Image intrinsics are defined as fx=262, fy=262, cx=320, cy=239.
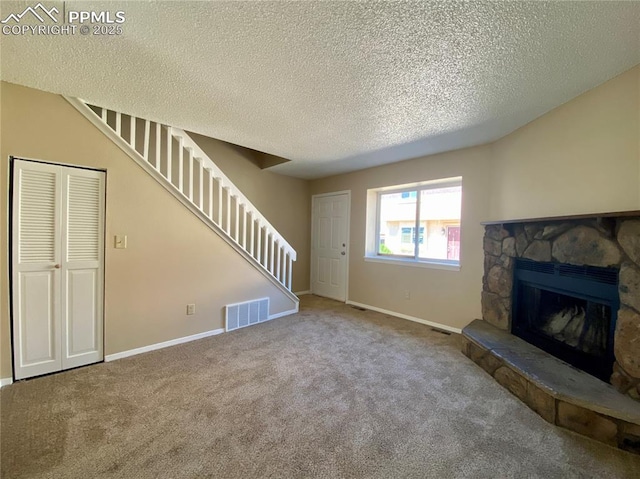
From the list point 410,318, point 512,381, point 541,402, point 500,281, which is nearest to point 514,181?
point 500,281

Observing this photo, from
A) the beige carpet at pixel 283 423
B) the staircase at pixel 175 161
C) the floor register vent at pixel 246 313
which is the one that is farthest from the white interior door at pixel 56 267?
the floor register vent at pixel 246 313

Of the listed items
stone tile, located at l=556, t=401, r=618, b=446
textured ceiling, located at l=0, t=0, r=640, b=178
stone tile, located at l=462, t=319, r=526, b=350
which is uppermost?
textured ceiling, located at l=0, t=0, r=640, b=178

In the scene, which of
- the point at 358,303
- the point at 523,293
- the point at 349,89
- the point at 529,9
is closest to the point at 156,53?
the point at 349,89

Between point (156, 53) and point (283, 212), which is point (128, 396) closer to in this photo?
point (156, 53)

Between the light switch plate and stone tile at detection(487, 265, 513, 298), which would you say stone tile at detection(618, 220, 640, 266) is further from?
the light switch plate

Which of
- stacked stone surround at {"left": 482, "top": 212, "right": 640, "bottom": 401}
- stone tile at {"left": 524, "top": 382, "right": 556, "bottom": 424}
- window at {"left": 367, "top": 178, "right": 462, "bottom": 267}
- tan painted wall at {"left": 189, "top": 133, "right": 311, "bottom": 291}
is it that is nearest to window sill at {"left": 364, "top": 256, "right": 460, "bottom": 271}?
window at {"left": 367, "top": 178, "right": 462, "bottom": 267}

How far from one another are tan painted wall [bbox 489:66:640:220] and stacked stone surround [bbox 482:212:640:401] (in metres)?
0.15

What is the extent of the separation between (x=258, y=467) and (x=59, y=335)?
2136mm

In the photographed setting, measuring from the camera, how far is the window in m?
3.52

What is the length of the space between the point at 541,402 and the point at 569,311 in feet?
2.94

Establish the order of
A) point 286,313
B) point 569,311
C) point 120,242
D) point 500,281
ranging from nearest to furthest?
point 569,311 → point 120,242 → point 500,281 → point 286,313

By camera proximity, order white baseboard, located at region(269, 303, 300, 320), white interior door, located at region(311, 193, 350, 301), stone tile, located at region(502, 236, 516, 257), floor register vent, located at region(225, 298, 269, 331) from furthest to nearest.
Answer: white interior door, located at region(311, 193, 350, 301) < white baseboard, located at region(269, 303, 300, 320) < floor register vent, located at region(225, 298, 269, 331) < stone tile, located at region(502, 236, 516, 257)

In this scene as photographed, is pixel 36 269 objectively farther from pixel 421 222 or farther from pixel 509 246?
pixel 509 246

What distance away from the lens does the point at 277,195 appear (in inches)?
193
